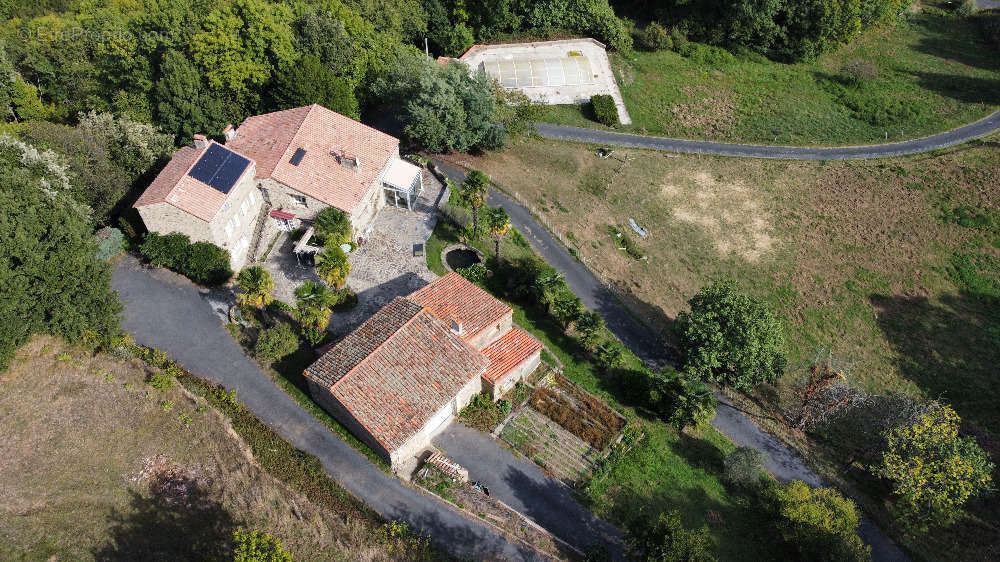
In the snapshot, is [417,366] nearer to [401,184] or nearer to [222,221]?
[401,184]

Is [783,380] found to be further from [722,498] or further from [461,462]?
[461,462]

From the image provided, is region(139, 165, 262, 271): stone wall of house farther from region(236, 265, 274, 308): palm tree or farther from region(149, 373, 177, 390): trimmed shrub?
region(149, 373, 177, 390): trimmed shrub

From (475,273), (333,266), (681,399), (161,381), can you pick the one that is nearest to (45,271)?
(161,381)

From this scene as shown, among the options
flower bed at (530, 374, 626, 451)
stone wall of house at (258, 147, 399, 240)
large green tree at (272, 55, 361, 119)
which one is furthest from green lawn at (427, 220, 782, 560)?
large green tree at (272, 55, 361, 119)

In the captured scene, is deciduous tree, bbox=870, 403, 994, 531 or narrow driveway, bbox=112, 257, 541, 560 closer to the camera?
narrow driveway, bbox=112, 257, 541, 560

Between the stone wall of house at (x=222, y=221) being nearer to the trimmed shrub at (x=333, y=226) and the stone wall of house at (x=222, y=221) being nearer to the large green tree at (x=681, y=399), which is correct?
the trimmed shrub at (x=333, y=226)

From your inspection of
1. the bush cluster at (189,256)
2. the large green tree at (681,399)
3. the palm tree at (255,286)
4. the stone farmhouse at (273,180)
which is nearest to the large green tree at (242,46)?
the stone farmhouse at (273,180)

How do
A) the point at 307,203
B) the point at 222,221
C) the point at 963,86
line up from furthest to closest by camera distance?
1. the point at 963,86
2. the point at 307,203
3. the point at 222,221

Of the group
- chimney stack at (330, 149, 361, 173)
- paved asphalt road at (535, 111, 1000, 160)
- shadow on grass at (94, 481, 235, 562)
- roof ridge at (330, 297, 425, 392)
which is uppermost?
chimney stack at (330, 149, 361, 173)
